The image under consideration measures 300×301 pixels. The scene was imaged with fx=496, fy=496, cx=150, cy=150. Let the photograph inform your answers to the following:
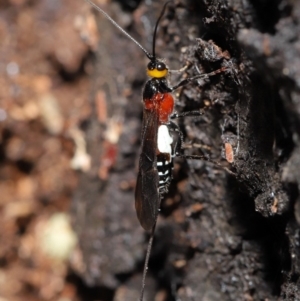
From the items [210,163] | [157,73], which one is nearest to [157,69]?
[157,73]

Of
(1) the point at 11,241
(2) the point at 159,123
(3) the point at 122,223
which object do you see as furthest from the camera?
(1) the point at 11,241

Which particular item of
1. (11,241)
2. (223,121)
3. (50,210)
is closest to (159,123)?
(223,121)

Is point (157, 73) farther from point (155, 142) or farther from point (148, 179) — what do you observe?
point (148, 179)

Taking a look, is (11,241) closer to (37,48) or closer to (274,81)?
(37,48)

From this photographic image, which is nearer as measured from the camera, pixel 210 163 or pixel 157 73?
pixel 210 163

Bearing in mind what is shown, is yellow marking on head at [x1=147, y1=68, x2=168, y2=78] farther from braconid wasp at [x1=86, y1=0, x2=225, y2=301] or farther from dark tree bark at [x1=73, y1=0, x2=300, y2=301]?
dark tree bark at [x1=73, y1=0, x2=300, y2=301]

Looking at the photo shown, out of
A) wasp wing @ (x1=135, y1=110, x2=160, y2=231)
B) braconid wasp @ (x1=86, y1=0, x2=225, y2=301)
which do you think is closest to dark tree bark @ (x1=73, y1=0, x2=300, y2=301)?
braconid wasp @ (x1=86, y1=0, x2=225, y2=301)
